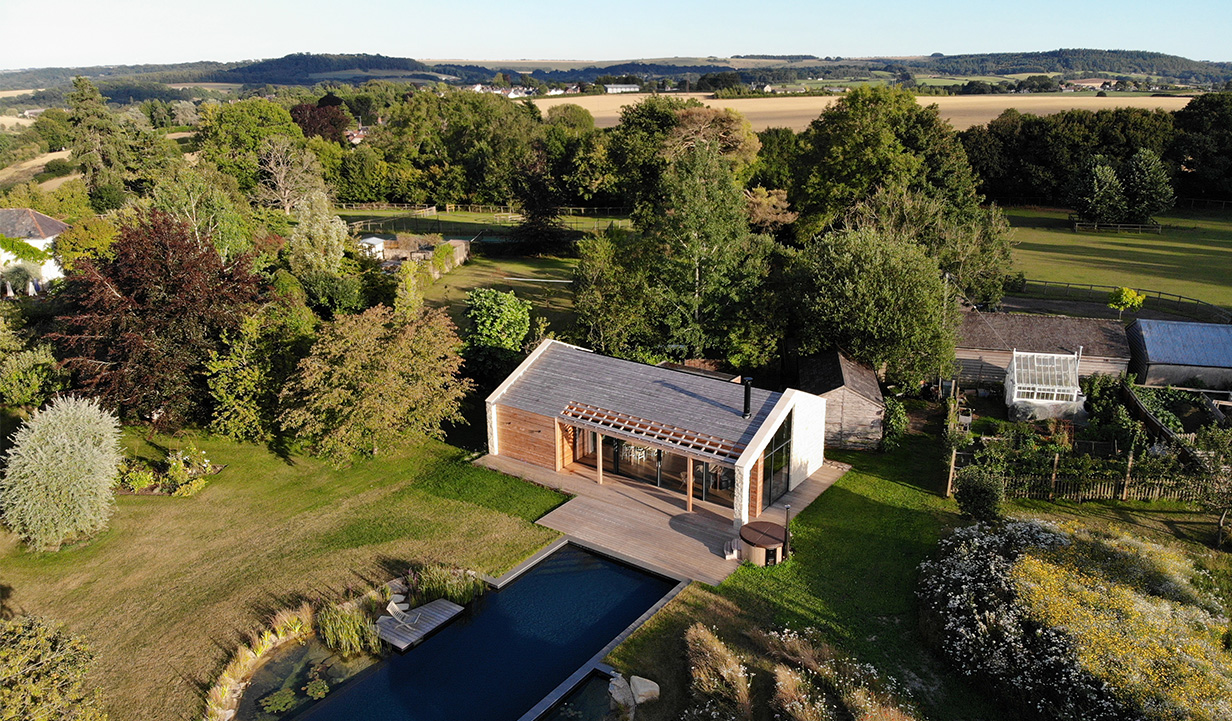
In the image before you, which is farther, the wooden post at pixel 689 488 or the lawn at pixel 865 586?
the wooden post at pixel 689 488

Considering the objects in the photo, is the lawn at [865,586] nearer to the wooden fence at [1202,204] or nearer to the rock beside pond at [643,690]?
the rock beside pond at [643,690]

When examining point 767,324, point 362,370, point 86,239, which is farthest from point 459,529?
point 86,239

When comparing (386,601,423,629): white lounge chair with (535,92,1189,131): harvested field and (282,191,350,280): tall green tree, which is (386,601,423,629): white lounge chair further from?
(535,92,1189,131): harvested field

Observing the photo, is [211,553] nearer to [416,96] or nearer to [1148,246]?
[1148,246]

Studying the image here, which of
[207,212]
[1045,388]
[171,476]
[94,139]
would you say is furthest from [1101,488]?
[94,139]

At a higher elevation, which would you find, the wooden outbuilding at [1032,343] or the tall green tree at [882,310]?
the tall green tree at [882,310]

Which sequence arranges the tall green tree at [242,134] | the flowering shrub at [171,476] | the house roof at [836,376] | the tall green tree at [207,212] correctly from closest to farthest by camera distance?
the flowering shrub at [171,476] → the house roof at [836,376] → the tall green tree at [207,212] → the tall green tree at [242,134]

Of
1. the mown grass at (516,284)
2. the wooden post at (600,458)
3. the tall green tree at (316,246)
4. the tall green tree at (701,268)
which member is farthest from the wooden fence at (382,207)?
the wooden post at (600,458)
